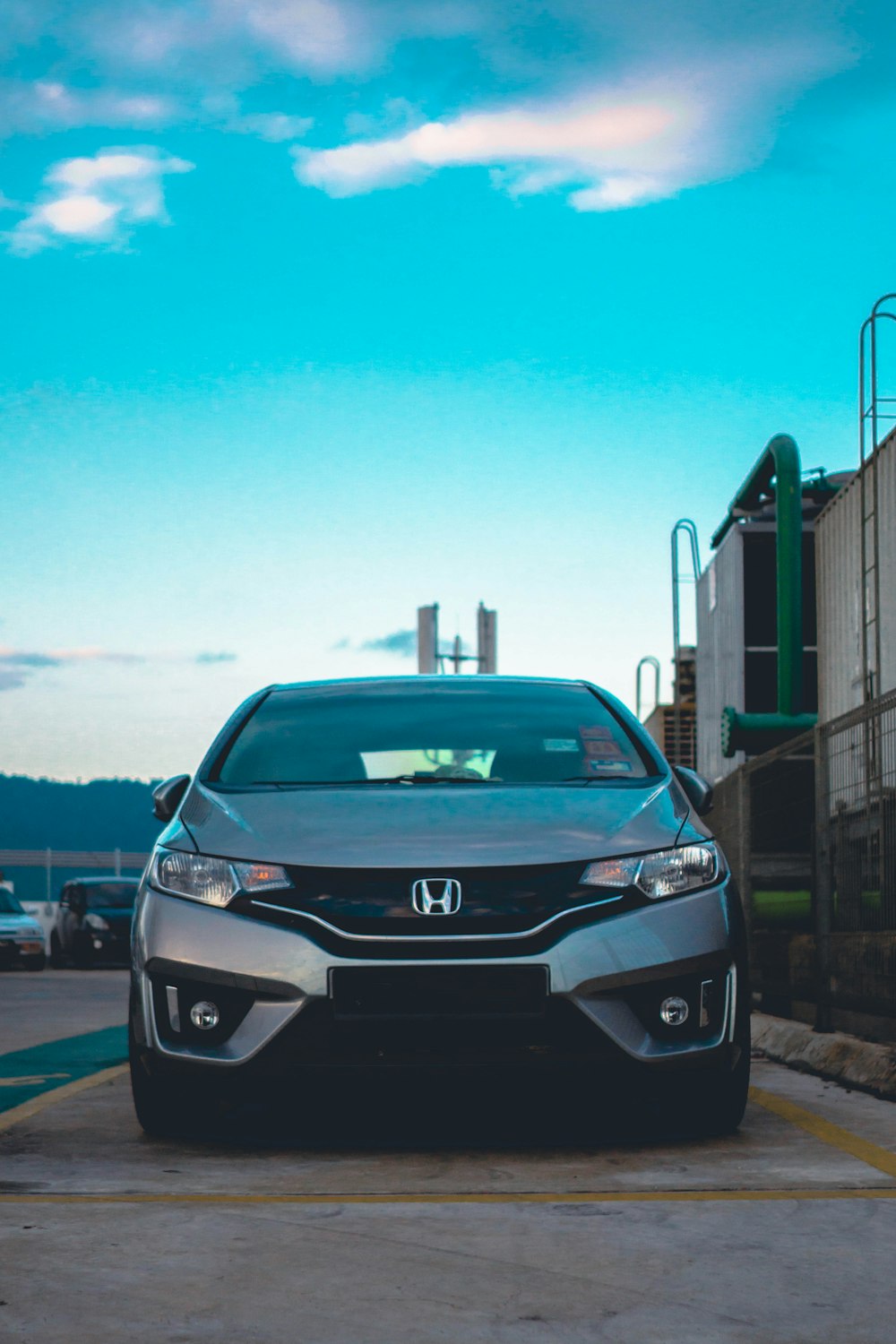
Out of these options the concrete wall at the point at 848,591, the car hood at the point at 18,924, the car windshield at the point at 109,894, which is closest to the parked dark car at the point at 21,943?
the car hood at the point at 18,924

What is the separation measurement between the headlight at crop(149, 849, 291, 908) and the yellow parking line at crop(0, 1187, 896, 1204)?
93 cm

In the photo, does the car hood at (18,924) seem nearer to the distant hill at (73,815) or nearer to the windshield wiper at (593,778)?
the windshield wiper at (593,778)

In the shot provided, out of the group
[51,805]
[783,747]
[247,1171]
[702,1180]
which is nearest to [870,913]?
[783,747]

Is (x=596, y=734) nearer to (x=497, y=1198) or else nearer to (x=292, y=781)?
(x=292, y=781)

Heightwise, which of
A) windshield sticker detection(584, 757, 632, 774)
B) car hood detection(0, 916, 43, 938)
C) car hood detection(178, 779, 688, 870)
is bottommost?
car hood detection(0, 916, 43, 938)

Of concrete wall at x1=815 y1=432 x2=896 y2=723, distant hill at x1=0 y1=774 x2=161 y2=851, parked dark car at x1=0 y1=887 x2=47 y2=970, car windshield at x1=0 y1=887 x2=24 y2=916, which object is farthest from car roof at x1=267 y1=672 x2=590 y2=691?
distant hill at x1=0 y1=774 x2=161 y2=851

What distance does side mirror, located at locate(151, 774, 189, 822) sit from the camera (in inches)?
231

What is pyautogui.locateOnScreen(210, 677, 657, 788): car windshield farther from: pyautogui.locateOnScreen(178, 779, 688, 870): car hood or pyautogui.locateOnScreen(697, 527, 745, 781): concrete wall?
pyautogui.locateOnScreen(697, 527, 745, 781): concrete wall

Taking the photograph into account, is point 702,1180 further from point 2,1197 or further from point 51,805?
point 51,805

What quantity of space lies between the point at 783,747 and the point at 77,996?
927 centimetres

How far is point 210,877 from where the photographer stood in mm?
5137

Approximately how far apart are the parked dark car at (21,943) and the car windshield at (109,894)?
4.22 ft

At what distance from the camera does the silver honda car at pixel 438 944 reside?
489cm

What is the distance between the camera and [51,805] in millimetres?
196500
